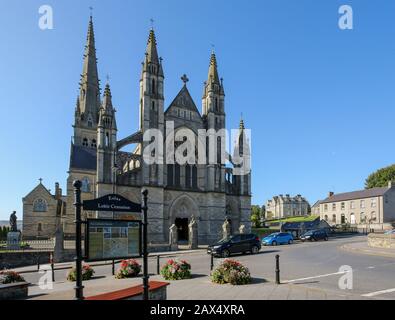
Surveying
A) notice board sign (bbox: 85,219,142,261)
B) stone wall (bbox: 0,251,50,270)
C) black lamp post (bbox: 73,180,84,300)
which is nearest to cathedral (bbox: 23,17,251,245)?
stone wall (bbox: 0,251,50,270)

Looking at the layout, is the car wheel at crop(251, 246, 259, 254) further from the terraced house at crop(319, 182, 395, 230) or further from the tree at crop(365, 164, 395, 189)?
the tree at crop(365, 164, 395, 189)

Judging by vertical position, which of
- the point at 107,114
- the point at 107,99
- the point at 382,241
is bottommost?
the point at 382,241

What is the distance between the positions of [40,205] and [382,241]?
140 feet

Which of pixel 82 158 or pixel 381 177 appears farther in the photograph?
pixel 381 177

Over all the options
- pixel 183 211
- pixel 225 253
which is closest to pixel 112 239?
pixel 225 253

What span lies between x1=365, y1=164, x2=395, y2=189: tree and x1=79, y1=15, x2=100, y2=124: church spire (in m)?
63.2

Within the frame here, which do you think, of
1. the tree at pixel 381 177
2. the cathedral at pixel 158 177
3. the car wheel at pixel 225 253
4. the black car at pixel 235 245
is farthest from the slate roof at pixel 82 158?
the tree at pixel 381 177

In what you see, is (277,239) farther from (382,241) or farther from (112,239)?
(112,239)

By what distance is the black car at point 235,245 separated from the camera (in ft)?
77.2

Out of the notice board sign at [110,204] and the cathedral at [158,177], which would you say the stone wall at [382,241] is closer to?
the cathedral at [158,177]

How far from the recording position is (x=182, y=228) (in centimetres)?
4066

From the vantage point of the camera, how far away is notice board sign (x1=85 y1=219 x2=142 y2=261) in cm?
754

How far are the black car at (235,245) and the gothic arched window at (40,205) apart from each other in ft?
105
